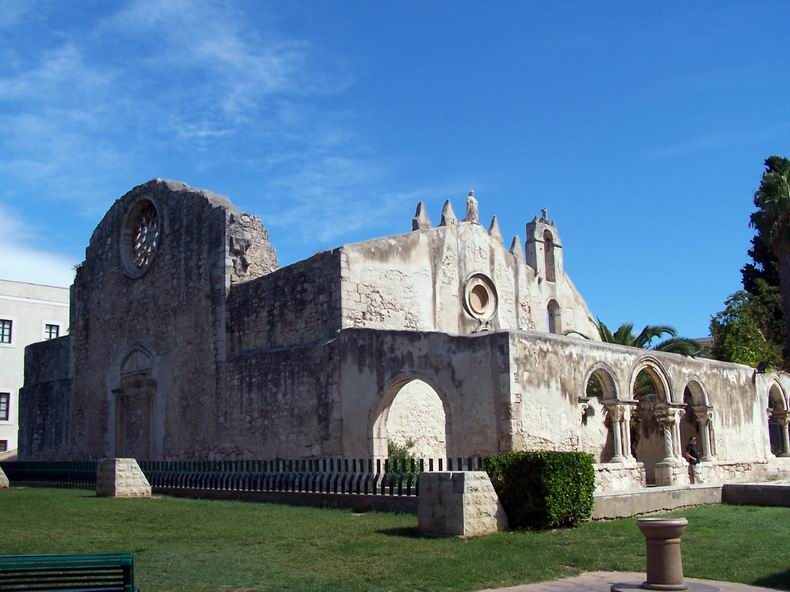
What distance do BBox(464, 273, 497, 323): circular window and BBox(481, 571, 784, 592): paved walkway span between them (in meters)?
14.7

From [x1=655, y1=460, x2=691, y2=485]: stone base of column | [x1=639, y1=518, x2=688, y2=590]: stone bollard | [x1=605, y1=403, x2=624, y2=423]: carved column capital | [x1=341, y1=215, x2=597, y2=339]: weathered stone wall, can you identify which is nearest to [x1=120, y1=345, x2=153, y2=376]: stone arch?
[x1=341, y1=215, x2=597, y2=339]: weathered stone wall

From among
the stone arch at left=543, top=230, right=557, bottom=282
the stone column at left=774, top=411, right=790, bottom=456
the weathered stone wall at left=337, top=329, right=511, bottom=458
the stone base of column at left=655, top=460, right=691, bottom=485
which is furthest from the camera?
the stone arch at left=543, top=230, right=557, bottom=282

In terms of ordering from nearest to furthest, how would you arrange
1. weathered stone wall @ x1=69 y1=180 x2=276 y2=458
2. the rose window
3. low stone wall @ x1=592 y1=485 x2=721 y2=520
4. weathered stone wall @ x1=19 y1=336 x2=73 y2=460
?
low stone wall @ x1=592 y1=485 x2=721 y2=520, weathered stone wall @ x1=69 y1=180 x2=276 y2=458, the rose window, weathered stone wall @ x1=19 y1=336 x2=73 y2=460

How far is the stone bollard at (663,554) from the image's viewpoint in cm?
697

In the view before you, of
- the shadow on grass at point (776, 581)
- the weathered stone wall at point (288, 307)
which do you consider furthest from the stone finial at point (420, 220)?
the shadow on grass at point (776, 581)

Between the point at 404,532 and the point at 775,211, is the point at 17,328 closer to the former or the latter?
the point at 775,211

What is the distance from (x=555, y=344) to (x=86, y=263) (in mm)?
19655

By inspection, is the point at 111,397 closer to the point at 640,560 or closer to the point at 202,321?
the point at 202,321

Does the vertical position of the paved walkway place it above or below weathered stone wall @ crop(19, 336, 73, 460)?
below

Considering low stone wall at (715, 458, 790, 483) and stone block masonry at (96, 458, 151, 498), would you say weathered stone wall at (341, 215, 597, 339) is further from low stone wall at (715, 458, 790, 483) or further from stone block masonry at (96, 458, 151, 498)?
low stone wall at (715, 458, 790, 483)

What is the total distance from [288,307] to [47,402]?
572 inches

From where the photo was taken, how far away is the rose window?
2631cm

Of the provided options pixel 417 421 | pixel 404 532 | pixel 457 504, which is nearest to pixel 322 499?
pixel 404 532

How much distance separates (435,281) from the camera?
21969mm
